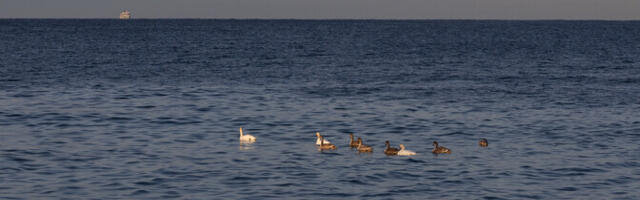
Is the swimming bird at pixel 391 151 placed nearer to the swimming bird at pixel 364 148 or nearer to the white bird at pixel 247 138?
the swimming bird at pixel 364 148

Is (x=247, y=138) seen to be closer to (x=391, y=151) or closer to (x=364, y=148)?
(x=364, y=148)

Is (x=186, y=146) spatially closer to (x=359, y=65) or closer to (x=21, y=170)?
(x=21, y=170)

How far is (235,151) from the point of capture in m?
33.6

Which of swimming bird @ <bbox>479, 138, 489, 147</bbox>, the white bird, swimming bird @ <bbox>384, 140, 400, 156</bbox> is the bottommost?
swimming bird @ <bbox>384, 140, 400, 156</bbox>

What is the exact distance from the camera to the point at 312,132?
3888 cm

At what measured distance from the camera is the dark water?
2742 cm

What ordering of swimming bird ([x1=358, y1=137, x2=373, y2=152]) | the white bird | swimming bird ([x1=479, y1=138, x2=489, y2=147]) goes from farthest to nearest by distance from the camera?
the white bird → swimming bird ([x1=479, y1=138, x2=489, y2=147]) → swimming bird ([x1=358, y1=137, x2=373, y2=152])

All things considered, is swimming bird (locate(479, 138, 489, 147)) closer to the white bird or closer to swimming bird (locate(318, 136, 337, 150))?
swimming bird (locate(318, 136, 337, 150))

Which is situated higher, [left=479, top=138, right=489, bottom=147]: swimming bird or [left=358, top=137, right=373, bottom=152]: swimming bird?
[left=479, top=138, right=489, bottom=147]: swimming bird

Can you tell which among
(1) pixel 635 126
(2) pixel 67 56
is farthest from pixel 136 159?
(2) pixel 67 56

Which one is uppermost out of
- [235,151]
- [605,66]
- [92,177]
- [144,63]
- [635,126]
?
[605,66]

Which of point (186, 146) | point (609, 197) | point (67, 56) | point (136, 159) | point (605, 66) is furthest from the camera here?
point (67, 56)

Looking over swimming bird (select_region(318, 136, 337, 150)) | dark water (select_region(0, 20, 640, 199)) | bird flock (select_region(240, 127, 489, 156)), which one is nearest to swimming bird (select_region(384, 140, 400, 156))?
bird flock (select_region(240, 127, 489, 156))

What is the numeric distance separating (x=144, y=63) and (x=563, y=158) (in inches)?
2243
